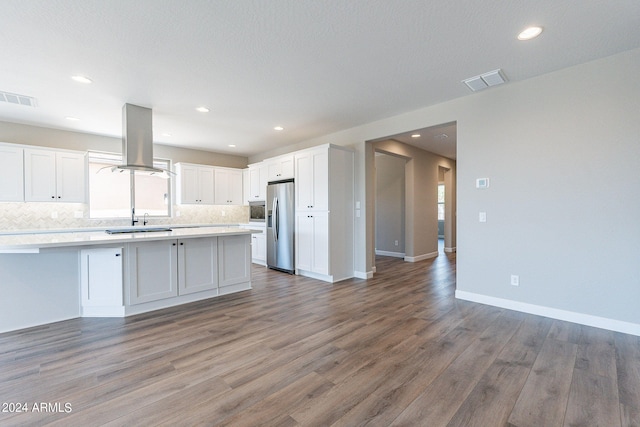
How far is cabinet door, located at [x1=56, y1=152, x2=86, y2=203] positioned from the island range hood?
182cm

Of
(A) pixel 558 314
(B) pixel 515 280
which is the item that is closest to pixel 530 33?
(B) pixel 515 280

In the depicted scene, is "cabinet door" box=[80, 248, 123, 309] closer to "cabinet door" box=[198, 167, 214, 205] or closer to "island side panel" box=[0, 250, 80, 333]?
"island side panel" box=[0, 250, 80, 333]

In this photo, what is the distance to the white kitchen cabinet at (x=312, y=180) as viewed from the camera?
15.8ft

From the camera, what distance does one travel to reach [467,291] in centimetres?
378

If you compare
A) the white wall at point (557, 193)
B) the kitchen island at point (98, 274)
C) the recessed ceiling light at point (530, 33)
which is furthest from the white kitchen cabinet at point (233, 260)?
the recessed ceiling light at point (530, 33)

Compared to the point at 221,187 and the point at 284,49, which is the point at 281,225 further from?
the point at 284,49

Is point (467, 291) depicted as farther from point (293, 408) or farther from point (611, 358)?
point (293, 408)

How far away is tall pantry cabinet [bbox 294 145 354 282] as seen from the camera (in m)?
4.82

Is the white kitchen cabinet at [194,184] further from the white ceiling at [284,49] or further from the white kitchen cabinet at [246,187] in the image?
the white ceiling at [284,49]

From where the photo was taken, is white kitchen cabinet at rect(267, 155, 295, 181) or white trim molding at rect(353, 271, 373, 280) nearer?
white trim molding at rect(353, 271, 373, 280)

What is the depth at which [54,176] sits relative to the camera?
4.94 meters

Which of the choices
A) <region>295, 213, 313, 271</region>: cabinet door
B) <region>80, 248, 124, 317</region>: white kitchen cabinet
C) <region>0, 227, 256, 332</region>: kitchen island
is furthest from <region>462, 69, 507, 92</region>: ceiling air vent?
<region>80, 248, 124, 317</region>: white kitchen cabinet

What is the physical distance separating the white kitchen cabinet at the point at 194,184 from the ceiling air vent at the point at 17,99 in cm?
262

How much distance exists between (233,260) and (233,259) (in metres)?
0.01
